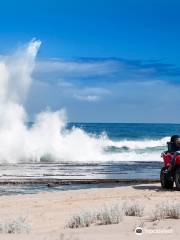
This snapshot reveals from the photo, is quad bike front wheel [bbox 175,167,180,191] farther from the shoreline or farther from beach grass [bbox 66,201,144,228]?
beach grass [bbox 66,201,144,228]

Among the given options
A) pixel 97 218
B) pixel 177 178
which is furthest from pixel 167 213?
pixel 177 178

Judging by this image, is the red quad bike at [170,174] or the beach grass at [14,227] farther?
the red quad bike at [170,174]

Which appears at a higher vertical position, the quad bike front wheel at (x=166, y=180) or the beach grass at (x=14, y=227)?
the quad bike front wheel at (x=166, y=180)

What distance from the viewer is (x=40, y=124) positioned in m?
52.0

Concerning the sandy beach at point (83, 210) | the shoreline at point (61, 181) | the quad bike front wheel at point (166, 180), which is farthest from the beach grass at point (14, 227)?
the shoreline at point (61, 181)

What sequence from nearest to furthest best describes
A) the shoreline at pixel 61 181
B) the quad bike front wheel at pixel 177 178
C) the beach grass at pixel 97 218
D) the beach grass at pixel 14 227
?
the beach grass at pixel 14 227 < the beach grass at pixel 97 218 < the quad bike front wheel at pixel 177 178 < the shoreline at pixel 61 181

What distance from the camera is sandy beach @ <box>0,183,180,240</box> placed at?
9.73 meters

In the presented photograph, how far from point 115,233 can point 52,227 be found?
1.79 m

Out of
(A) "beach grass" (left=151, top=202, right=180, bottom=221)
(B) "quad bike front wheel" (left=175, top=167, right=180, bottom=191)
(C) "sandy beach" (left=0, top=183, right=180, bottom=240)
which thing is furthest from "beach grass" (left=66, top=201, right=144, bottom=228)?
(B) "quad bike front wheel" (left=175, top=167, right=180, bottom=191)

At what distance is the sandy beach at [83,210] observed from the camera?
31.9ft

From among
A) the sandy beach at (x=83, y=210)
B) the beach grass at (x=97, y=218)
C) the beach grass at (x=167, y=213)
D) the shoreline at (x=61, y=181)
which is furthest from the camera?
the shoreline at (x=61, y=181)

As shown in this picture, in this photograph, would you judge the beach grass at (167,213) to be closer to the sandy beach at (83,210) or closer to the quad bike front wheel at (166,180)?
the sandy beach at (83,210)

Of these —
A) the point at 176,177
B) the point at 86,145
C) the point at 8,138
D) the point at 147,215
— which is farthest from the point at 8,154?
the point at 147,215

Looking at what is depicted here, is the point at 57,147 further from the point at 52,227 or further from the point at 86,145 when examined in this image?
the point at 52,227
